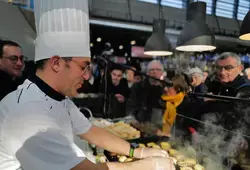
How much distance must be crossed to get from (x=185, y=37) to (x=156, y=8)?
2.76 m

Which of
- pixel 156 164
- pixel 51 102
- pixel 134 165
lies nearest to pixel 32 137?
pixel 51 102

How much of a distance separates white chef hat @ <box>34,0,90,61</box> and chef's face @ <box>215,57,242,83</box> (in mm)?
1299

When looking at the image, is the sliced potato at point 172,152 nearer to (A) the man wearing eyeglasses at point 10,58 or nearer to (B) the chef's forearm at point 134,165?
(B) the chef's forearm at point 134,165

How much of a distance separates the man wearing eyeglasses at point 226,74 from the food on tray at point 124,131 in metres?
0.78

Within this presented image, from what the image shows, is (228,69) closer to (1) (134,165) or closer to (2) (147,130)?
(2) (147,130)

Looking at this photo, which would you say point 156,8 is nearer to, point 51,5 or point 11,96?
point 51,5

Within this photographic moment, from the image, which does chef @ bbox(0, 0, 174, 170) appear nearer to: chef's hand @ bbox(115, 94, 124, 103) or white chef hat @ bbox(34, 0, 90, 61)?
white chef hat @ bbox(34, 0, 90, 61)

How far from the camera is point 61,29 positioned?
1.08 m

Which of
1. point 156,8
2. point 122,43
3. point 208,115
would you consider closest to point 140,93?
point 208,115

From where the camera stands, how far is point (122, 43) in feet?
26.5

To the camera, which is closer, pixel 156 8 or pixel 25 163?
pixel 25 163

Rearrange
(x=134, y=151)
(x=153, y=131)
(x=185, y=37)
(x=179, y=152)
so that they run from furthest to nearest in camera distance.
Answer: (x=185, y=37)
(x=153, y=131)
(x=179, y=152)
(x=134, y=151)

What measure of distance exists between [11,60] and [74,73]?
4.50 ft

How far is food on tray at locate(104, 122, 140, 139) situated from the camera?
2049mm
